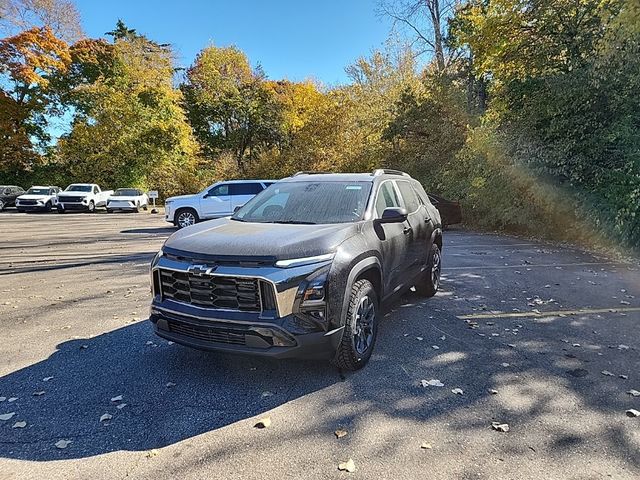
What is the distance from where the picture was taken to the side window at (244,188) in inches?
622

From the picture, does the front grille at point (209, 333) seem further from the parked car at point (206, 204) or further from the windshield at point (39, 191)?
the windshield at point (39, 191)

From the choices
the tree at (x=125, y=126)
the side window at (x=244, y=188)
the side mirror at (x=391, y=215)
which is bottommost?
the side mirror at (x=391, y=215)

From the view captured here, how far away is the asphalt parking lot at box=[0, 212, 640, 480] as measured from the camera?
2613 millimetres

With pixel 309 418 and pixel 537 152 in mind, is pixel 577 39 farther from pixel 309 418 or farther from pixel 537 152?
pixel 309 418

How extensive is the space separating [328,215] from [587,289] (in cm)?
486

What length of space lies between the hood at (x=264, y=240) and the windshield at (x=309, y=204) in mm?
249

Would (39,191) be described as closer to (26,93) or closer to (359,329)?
(26,93)

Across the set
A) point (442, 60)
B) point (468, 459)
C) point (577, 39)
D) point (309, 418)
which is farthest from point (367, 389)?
point (442, 60)

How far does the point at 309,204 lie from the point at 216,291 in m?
1.57

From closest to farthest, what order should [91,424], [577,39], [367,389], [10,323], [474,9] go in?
[91,424], [367,389], [10,323], [577,39], [474,9]

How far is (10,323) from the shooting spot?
17.1ft

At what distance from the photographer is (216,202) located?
15539 millimetres

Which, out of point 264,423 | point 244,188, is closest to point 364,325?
point 264,423

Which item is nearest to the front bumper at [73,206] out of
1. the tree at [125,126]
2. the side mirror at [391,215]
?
the tree at [125,126]
